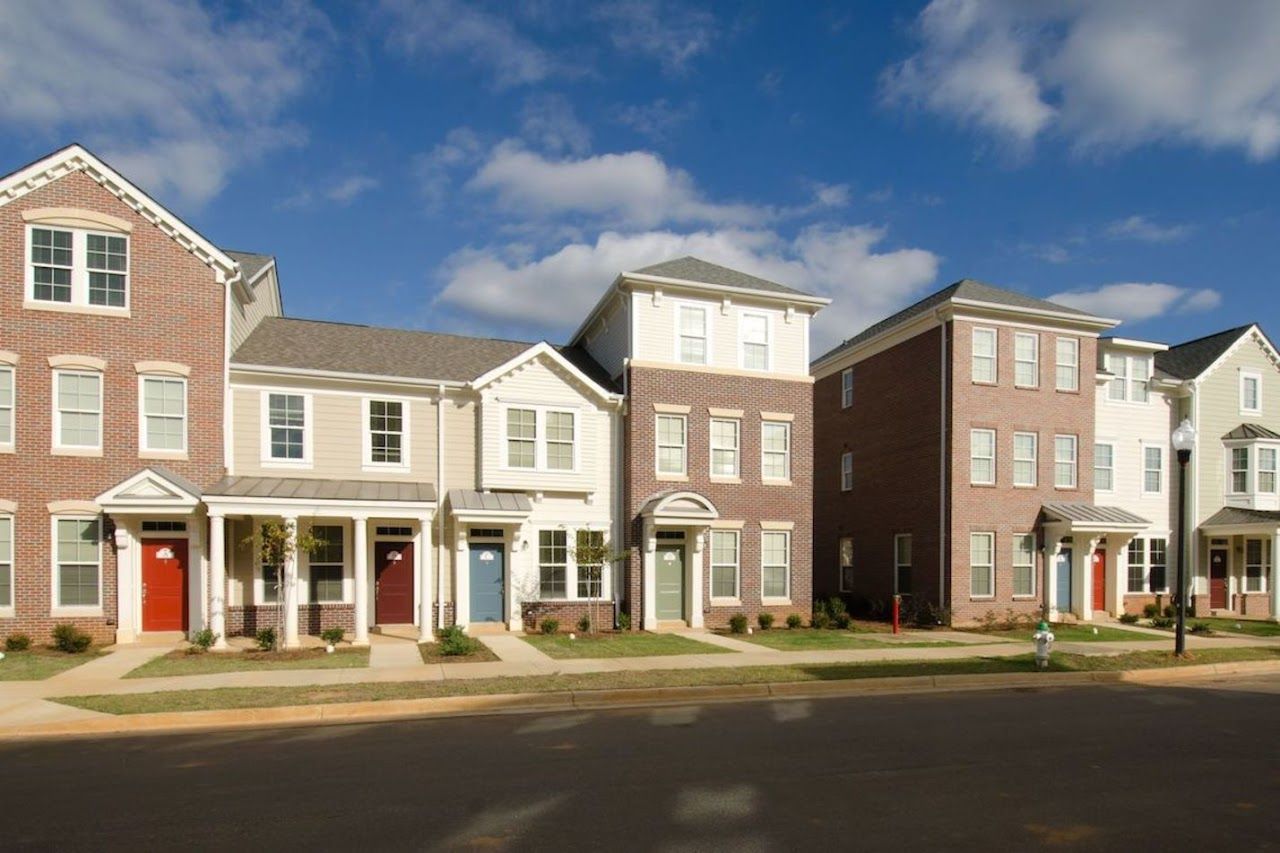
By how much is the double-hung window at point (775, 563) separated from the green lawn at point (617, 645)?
149 inches

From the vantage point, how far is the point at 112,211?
A: 18.8 metres

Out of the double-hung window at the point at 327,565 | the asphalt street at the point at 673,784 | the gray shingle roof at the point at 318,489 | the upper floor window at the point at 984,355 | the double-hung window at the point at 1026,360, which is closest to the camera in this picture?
the asphalt street at the point at 673,784

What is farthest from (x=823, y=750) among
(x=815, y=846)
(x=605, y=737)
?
(x=815, y=846)

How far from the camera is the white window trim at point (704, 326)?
74.8 feet

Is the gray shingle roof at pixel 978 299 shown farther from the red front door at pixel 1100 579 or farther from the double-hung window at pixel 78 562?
the double-hung window at pixel 78 562

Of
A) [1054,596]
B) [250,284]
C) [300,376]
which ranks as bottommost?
[1054,596]

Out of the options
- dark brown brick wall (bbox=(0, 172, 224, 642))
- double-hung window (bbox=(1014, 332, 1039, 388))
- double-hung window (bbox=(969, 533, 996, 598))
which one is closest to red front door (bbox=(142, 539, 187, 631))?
dark brown brick wall (bbox=(0, 172, 224, 642))

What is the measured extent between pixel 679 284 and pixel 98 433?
14.1 meters

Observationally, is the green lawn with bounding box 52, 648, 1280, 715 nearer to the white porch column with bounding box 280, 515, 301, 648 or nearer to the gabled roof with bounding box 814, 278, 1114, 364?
the white porch column with bounding box 280, 515, 301, 648

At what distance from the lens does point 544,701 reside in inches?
485

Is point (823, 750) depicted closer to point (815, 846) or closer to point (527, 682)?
point (815, 846)

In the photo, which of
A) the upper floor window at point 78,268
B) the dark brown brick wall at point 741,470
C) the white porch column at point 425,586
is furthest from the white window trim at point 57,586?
the dark brown brick wall at point 741,470

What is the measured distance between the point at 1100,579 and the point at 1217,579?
6188 millimetres

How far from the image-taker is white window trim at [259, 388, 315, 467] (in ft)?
65.2
